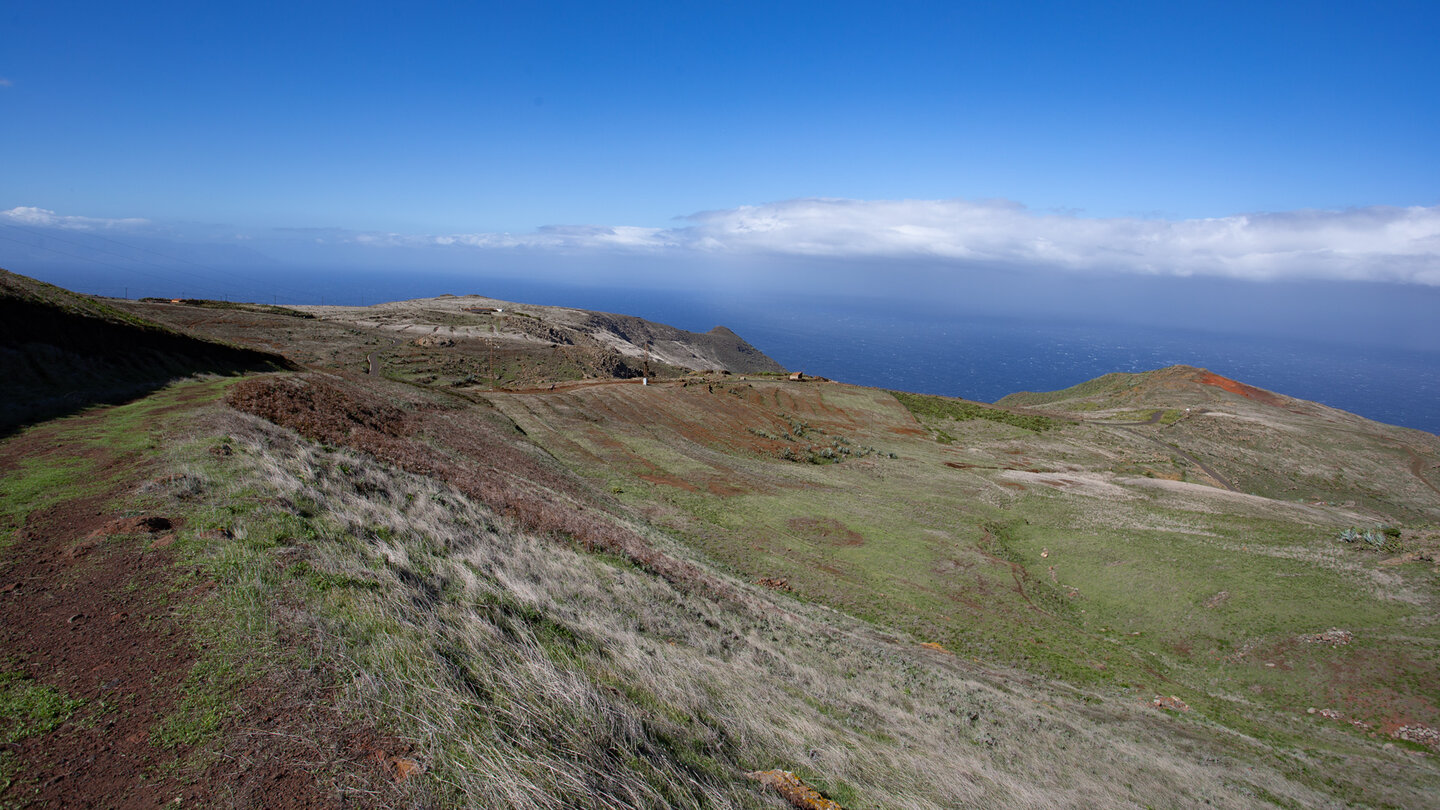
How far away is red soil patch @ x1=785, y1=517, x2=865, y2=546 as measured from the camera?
20891 millimetres

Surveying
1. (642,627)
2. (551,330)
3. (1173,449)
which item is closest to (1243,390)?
(1173,449)

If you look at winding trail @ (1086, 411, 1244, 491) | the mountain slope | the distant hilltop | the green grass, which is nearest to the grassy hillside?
the green grass

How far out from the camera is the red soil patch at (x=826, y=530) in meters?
20.9

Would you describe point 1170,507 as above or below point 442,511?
below

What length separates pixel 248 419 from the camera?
1468 cm

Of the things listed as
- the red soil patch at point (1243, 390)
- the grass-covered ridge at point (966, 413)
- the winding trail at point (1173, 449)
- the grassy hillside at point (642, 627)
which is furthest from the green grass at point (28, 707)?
the red soil patch at point (1243, 390)

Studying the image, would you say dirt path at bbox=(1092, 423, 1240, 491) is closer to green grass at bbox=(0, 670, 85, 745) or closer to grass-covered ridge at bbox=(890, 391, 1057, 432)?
grass-covered ridge at bbox=(890, 391, 1057, 432)

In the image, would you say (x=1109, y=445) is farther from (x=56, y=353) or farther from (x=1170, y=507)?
(x=56, y=353)

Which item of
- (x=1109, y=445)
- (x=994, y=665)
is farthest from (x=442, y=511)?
(x=1109, y=445)

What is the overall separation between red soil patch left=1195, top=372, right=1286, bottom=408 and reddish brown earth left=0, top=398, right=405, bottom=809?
78212 mm

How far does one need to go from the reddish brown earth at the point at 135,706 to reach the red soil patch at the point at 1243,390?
257ft

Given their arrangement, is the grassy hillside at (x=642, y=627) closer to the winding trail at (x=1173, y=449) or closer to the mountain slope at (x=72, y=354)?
the mountain slope at (x=72, y=354)

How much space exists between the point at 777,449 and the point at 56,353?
1172 inches

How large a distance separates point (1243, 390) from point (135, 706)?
84.1 m
